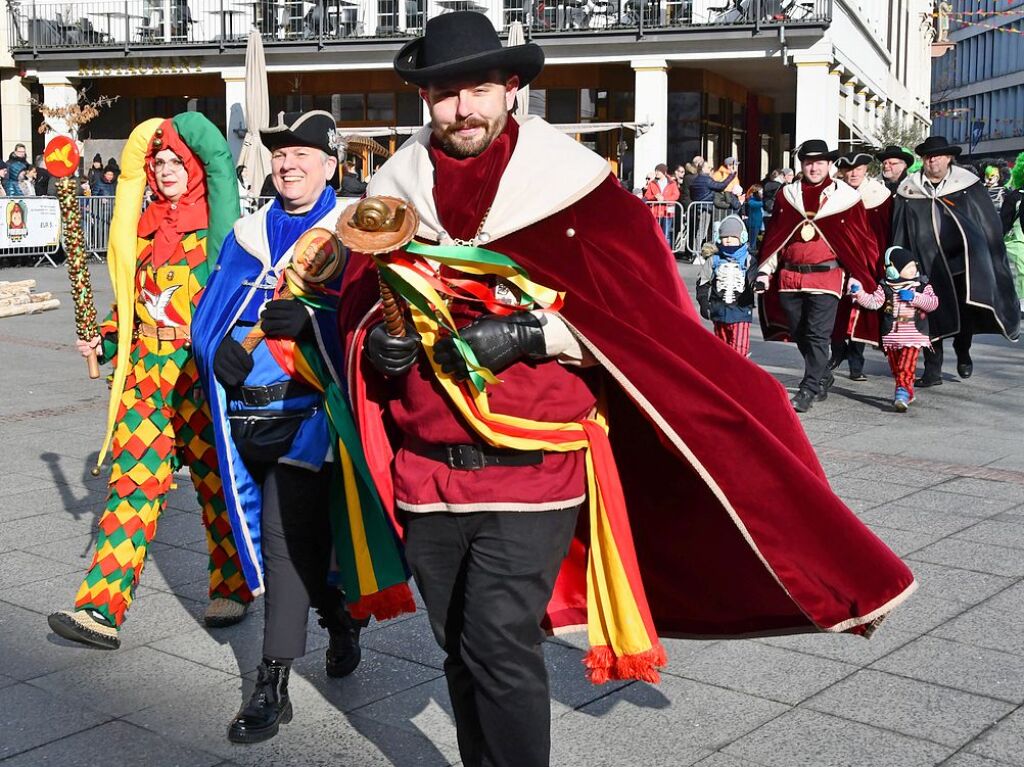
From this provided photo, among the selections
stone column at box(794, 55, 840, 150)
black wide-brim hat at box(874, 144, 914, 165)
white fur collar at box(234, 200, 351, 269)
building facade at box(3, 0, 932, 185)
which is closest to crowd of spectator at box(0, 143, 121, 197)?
building facade at box(3, 0, 932, 185)

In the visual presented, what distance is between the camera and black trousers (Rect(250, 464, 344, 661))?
452 cm

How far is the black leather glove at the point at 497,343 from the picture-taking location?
323 cm

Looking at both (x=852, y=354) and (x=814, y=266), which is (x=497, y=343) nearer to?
(x=814, y=266)

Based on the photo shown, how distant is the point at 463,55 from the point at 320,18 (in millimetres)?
31070

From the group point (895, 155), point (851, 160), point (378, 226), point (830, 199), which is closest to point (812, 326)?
point (830, 199)

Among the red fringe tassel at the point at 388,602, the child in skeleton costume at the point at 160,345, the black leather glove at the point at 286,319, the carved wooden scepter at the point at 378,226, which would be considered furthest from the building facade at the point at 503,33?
the carved wooden scepter at the point at 378,226

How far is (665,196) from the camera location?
2467 centimetres

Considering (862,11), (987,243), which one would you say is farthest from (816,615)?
(862,11)

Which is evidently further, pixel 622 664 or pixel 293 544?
pixel 293 544

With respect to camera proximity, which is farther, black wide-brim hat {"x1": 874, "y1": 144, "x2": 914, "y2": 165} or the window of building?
the window of building

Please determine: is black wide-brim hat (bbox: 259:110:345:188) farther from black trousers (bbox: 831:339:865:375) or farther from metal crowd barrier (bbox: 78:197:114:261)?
metal crowd barrier (bbox: 78:197:114:261)

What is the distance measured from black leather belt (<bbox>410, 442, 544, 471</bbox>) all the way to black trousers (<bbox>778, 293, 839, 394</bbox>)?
7.80 m

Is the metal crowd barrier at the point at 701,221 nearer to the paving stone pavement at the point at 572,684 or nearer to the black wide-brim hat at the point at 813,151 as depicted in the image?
the black wide-brim hat at the point at 813,151

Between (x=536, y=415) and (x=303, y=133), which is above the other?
(x=303, y=133)
